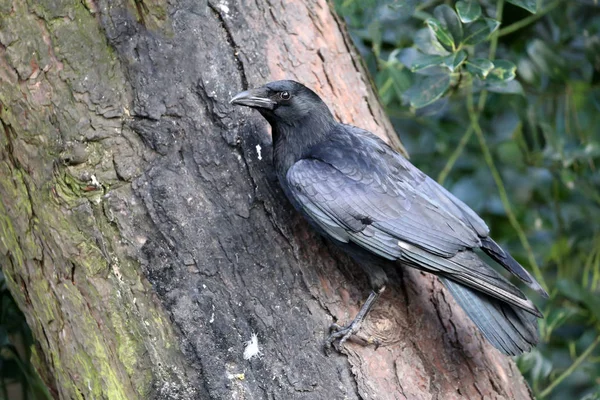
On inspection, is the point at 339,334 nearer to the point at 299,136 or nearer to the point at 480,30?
the point at 299,136

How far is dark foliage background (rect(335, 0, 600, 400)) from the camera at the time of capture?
3.66m

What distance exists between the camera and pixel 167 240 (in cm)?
247

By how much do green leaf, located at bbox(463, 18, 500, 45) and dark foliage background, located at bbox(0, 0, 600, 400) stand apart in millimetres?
494

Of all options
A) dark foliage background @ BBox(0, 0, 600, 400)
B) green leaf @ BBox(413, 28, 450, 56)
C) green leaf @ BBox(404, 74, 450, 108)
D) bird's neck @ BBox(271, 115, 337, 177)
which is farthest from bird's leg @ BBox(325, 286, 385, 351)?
dark foliage background @ BBox(0, 0, 600, 400)

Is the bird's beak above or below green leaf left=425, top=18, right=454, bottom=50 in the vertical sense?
above

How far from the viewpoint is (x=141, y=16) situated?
262 cm

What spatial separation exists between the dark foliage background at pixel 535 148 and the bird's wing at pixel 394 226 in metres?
0.98

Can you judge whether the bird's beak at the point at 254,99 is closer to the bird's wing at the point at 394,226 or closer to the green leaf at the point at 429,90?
the bird's wing at the point at 394,226

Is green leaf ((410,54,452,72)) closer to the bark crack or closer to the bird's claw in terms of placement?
the bark crack

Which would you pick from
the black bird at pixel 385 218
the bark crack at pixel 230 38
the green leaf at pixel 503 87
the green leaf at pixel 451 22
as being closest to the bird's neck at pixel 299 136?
the black bird at pixel 385 218

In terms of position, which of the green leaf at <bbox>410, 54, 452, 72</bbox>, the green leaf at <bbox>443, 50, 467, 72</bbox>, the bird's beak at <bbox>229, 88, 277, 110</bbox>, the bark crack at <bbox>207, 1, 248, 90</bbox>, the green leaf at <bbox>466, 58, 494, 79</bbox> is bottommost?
the green leaf at <bbox>466, 58, 494, 79</bbox>

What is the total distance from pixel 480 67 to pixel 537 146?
113 cm

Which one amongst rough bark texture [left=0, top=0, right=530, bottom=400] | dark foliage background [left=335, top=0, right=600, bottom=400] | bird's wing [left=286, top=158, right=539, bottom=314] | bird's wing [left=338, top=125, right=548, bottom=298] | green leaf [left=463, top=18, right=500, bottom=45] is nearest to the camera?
rough bark texture [left=0, top=0, right=530, bottom=400]

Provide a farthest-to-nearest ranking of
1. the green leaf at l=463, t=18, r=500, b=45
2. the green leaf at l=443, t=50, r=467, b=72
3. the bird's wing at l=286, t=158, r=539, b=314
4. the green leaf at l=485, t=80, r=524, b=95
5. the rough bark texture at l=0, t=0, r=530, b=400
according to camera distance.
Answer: the green leaf at l=485, t=80, r=524, b=95 → the green leaf at l=463, t=18, r=500, b=45 → the green leaf at l=443, t=50, r=467, b=72 → the bird's wing at l=286, t=158, r=539, b=314 → the rough bark texture at l=0, t=0, r=530, b=400
